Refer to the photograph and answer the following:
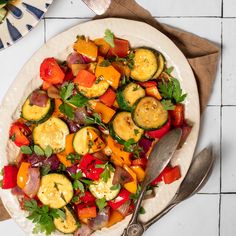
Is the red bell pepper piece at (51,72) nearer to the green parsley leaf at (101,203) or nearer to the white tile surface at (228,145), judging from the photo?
the green parsley leaf at (101,203)

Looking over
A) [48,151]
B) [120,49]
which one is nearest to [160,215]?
[48,151]

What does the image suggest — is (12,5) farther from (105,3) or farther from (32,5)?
(105,3)

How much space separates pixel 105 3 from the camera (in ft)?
4.64

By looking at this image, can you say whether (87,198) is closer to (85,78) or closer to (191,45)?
(85,78)

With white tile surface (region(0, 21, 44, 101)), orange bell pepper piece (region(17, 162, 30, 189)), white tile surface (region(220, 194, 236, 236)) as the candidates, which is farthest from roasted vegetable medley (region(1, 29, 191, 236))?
white tile surface (region(220, 194, 236, 236))

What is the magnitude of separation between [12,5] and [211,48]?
0.57 m

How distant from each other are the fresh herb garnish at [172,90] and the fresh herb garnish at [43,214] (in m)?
0.43

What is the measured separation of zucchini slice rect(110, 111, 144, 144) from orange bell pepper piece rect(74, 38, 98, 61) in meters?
0.17

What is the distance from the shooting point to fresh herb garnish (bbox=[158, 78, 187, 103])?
138cm

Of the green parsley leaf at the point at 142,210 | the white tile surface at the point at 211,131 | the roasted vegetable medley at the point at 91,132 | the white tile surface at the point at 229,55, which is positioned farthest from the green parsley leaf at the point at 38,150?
the white tile surface at the point at 229,55

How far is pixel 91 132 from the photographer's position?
53.6 inches

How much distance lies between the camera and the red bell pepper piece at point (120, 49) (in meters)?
1.37

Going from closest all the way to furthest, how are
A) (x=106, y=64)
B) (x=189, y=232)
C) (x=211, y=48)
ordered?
1. (x=106, y=64)
2. (x=211, y=48)
3. (x=189, y=232)

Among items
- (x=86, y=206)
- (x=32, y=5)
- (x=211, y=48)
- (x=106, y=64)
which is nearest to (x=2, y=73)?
(x=32, y=5)
